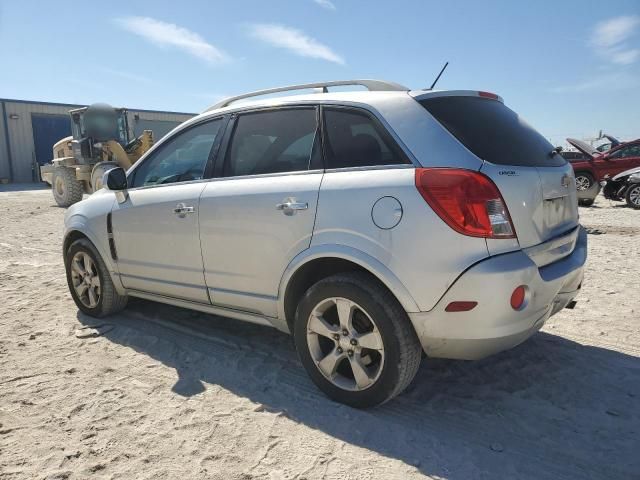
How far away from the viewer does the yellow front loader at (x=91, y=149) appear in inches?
573

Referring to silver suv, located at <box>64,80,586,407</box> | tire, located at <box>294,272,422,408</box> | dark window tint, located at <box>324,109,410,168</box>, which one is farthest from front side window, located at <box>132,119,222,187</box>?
tire, located at <box>294,272,422,408</box>

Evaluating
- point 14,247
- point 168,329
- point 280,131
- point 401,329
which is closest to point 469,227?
point 401,329

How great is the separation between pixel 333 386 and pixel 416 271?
35.1 inches

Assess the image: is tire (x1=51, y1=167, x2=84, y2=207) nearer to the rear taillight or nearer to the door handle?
the door handle

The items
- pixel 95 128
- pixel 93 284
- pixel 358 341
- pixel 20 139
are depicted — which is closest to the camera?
pixel 358 341

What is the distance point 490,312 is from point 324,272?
3.25ft

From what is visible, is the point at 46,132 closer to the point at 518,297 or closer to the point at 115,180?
the point at 115,180

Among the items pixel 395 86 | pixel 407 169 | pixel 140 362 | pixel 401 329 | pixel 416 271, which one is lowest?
pixel 140 362

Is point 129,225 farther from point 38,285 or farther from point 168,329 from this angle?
point 38,285

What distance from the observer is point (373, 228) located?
2438 mm

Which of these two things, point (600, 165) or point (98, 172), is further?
point (98, 172)

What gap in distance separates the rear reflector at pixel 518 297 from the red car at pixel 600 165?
38.9 feet

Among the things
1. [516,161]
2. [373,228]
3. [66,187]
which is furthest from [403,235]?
[66,187]

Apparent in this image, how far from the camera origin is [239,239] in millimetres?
3010
